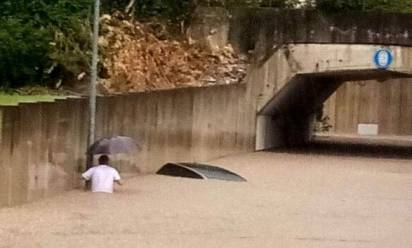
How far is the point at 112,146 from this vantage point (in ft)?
66.3

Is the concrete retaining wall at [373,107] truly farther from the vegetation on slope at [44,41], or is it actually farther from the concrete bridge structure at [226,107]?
the vegetation on slope at [44,41]

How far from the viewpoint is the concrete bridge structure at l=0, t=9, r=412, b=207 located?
1825 cm

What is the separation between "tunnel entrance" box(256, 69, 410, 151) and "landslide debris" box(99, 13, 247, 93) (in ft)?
7.12

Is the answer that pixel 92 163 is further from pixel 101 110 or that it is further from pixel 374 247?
pixel 374 247

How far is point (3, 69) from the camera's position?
26797mm

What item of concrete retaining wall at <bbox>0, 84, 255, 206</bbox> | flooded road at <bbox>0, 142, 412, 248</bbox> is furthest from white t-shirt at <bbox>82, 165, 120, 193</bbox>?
concrete retaining wall at <bbox>0, 84, 255, 206</bbox>

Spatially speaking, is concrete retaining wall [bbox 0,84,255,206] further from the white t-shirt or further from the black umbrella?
the white t-shirt

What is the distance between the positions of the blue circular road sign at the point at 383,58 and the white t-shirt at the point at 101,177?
14379mm

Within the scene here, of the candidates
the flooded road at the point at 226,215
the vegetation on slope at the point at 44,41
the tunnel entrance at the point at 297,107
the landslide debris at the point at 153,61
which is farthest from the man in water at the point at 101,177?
the tunnel entrance at the point at 297,107

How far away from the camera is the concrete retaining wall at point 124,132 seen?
17.5 metres

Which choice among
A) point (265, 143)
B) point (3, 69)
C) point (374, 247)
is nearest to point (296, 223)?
point (374, 247)

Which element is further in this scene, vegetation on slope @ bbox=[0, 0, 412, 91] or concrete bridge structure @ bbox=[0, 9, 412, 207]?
vegetation on slope @ bbox=[0, 0, 412, 91]

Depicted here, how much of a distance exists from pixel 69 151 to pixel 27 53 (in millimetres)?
7242

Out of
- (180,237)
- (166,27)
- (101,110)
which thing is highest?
(166,27)
